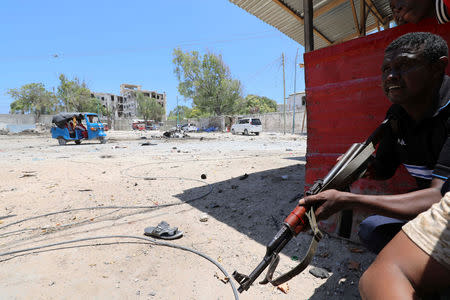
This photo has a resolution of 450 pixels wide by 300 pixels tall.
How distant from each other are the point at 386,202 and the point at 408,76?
0.68 m

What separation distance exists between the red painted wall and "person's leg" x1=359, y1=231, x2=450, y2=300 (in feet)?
Result: 5.02

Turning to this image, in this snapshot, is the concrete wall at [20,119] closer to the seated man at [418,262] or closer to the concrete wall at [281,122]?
the concrete wall at [281,122]

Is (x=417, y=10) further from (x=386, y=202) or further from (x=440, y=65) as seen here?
(x=386, y=202)

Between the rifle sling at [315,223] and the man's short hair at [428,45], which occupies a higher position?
the man's short hair at [428,45]

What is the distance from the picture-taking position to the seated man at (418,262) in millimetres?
682

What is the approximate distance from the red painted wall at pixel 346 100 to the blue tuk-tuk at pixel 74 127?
46.3ft

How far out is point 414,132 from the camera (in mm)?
1333

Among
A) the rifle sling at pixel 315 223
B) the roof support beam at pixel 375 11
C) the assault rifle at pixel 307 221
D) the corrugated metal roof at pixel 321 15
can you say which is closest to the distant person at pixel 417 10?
the assault rifle at pixel 307 221

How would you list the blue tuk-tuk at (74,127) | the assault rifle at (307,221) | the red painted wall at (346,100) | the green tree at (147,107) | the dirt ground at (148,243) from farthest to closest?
the green tree at (147,107) < the blue tuk-tuk at (74,127) < the red painted wall at (346,100) < the dirt ground at (148,243) < the assault rifle at (307,221)

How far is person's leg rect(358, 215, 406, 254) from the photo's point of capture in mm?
1183

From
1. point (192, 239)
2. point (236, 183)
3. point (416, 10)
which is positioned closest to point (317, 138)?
point (416, 10)

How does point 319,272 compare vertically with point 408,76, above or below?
below

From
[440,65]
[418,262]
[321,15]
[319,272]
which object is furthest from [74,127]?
[418,262]

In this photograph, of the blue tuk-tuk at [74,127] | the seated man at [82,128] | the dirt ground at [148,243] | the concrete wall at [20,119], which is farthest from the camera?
the concrete wall at [20,119]
